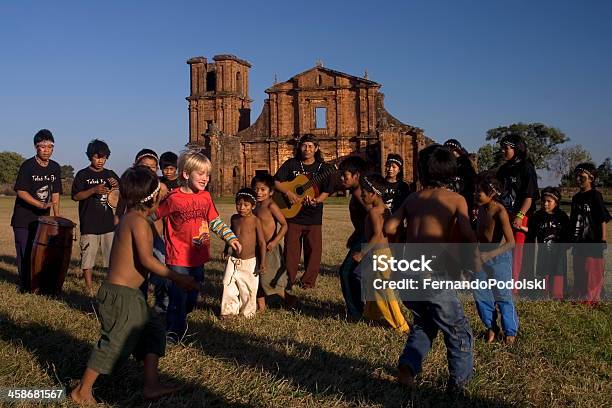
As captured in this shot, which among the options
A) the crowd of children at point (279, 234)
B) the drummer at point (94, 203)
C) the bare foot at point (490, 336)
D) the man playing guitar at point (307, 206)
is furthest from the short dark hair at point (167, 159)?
the bare foot at point (490, 336)

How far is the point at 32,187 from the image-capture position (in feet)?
23.5

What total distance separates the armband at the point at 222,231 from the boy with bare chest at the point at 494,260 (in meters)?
1.96

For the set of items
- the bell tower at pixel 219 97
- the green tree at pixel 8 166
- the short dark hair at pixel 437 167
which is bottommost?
the short dark hair at pixel 437 167

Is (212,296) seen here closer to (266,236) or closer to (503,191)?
(266,236)

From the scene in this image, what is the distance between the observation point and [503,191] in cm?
576

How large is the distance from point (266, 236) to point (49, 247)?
2255 millimetres

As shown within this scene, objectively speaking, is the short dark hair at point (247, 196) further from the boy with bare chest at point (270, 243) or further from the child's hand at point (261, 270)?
the child's hand at point (261, 270)

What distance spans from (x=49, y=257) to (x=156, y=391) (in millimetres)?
3487

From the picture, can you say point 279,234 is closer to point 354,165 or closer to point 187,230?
point 354,165

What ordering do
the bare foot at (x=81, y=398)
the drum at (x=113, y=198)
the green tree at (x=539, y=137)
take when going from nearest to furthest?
the bare foot at (x=81, y=398)
the drum at (x=113, y=198)
the green tree at (x=539, y=137)

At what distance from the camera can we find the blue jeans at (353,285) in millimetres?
5766

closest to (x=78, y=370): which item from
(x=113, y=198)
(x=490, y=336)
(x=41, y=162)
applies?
(x=490, y=336)

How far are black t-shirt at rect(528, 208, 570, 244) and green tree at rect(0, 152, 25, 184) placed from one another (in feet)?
293
